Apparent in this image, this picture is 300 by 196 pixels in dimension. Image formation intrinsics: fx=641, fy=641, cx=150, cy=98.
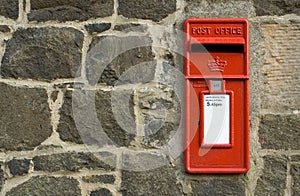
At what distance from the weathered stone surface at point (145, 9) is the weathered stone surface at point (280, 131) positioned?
0.76 meters

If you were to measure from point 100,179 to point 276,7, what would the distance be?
1.31 metres

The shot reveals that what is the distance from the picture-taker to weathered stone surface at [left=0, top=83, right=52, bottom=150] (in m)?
3.37

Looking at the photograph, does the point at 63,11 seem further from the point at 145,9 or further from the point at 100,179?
the point at 100,179

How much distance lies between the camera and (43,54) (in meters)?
3.40

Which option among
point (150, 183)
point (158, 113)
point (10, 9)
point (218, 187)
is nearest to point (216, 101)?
point (158, 113)

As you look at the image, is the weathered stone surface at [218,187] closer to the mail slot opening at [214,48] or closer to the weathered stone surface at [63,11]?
the mail slot opening at [214,48]

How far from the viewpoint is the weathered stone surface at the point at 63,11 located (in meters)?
3.41

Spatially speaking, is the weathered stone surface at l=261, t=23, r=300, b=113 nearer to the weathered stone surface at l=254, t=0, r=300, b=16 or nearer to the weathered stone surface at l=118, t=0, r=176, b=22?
the weathered stone surface at l=254, t=0, r=300, b=16

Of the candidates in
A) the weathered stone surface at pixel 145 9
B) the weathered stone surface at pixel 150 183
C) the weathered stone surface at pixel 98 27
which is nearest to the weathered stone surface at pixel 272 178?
the weathered stone surface at pixel 150 183

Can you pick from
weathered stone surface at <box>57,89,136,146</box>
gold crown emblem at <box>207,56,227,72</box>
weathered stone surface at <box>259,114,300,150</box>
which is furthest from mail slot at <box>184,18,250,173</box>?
weathered stone surface at <box>57,89,136,146</box>

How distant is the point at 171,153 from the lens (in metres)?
3.37

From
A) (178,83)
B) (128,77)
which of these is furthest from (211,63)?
(128,77)

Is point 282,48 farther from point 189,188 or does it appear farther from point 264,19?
point 189,188

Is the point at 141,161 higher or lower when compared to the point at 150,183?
higher
